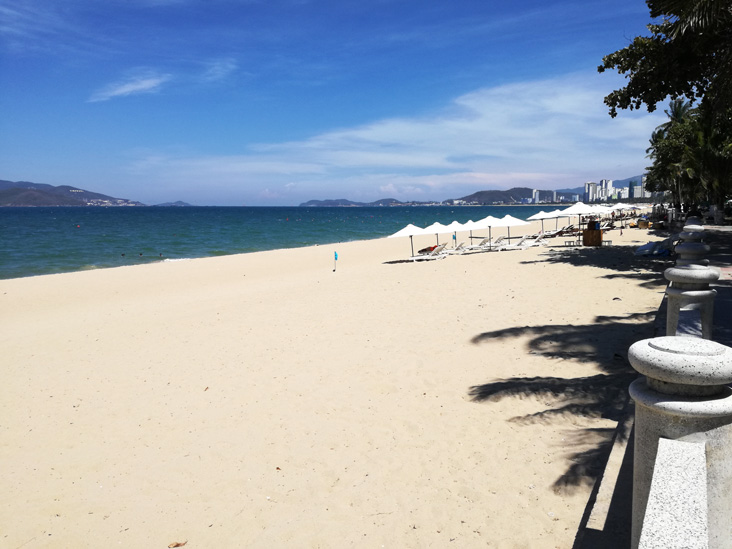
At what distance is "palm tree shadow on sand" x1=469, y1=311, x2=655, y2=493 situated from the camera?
410cm

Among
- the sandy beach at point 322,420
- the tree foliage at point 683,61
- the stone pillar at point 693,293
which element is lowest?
the sandy beach at point 322,420

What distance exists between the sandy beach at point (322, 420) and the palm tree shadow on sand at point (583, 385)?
31mm

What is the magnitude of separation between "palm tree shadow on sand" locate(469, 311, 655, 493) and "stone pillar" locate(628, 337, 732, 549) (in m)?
2.10

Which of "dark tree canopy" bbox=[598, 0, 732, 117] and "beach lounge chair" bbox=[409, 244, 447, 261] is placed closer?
"dark tree canopy" bbox=[598, 0, 732, 117]

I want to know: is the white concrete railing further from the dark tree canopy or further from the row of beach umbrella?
the row of beach umbrella

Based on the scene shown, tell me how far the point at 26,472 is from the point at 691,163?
109 ft

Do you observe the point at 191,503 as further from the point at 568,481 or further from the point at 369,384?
the point at 568,481

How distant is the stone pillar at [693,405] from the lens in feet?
5.16

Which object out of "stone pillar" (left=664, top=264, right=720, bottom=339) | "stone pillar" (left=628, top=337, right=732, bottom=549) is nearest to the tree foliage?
"stone pillar" (left=664, top=264, right=720, bottom=339)

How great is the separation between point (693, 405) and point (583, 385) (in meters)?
4.46


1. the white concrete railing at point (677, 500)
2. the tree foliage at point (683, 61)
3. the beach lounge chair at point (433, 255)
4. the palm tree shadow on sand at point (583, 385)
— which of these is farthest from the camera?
the beach lounge chair at point (433, 255)

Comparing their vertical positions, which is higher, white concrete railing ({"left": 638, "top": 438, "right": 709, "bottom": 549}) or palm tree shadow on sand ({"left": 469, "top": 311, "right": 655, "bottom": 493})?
white concrete railing ({"left": 638, "top": 438, "right": 709, "bottom": 549})

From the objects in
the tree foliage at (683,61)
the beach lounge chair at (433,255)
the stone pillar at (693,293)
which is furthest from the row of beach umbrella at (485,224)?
the stone pillar at (693,293)

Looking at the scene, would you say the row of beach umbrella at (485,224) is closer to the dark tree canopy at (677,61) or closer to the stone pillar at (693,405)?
the dark tree canopy at (677,61)
